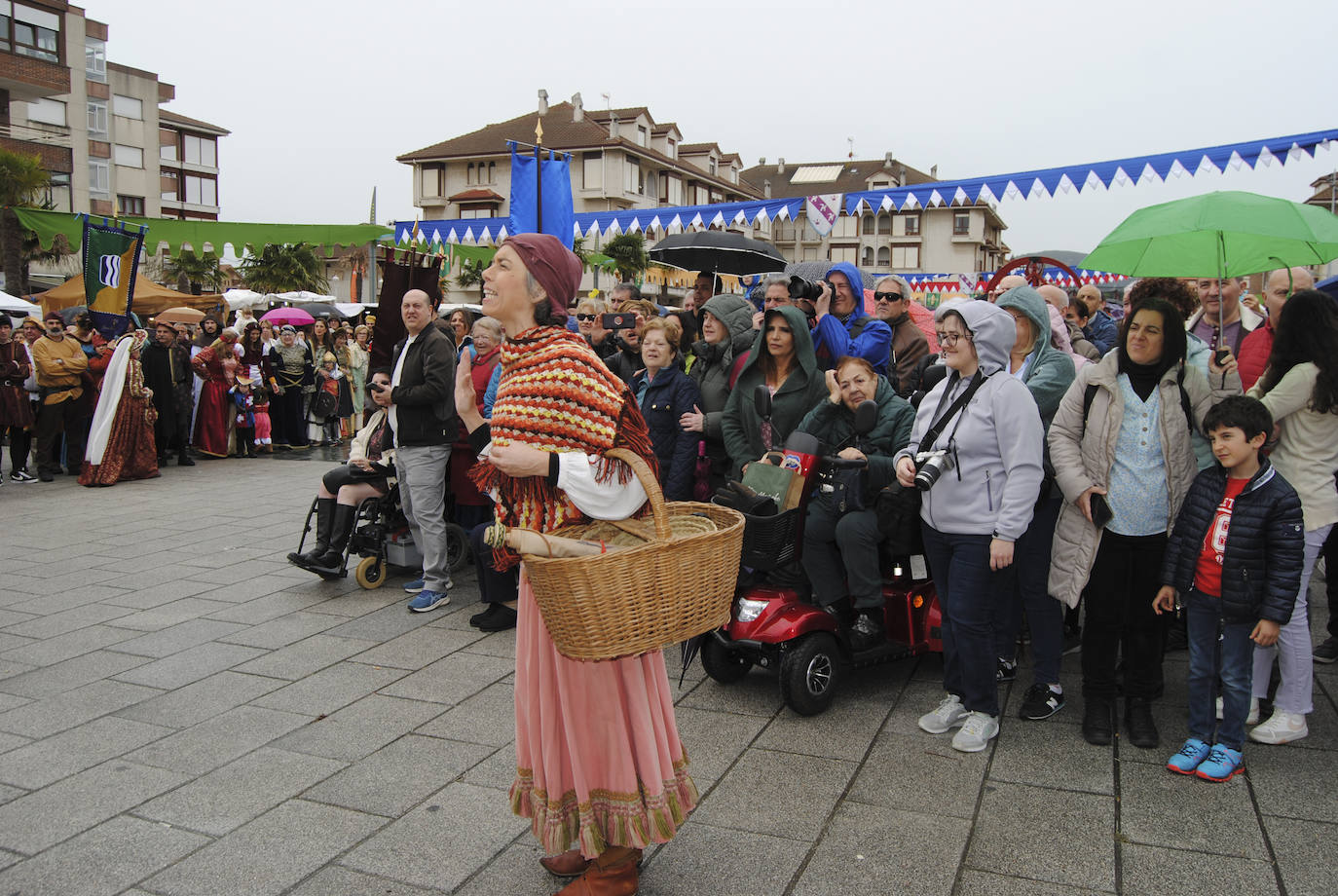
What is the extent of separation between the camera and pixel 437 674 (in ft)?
16.4

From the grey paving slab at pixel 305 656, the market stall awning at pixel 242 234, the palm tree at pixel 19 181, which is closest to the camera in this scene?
the grey paving slab at pixel 305 656

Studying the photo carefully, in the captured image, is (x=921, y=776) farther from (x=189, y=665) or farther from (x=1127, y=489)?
(x=189, y=665)

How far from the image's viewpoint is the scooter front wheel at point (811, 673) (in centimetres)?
432

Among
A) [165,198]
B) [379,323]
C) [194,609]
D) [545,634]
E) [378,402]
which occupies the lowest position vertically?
[194,609]

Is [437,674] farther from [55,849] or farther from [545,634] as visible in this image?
[545,634]

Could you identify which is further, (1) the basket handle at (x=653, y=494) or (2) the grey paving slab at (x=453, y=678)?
(2) the grey paving slab at (x=453, y=678)

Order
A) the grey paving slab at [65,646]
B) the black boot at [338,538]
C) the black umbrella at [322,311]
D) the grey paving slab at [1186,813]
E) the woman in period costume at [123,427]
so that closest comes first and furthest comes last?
the grey paving slab at [1186,813] < the grey paving slab at [65,646] < the black boot at [338,538] < the woman in period costume at [123,427] < the black umbrella at [322,311]

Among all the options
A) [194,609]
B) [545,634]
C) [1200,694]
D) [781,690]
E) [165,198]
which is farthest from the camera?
[165,198]

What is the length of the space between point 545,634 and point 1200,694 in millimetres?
2837

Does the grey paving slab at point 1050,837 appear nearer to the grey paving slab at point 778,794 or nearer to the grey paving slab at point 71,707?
the grey paving slab at point 778,794

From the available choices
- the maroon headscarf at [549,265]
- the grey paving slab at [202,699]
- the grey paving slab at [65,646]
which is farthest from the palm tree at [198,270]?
the maroon headscarf at [549,265]

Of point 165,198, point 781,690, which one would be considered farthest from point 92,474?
point 165,198

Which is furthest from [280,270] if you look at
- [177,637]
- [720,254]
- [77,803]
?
[77,803]

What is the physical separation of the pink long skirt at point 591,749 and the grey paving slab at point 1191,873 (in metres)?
1.52
